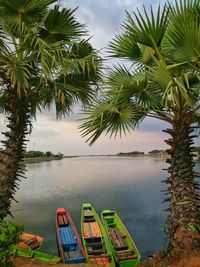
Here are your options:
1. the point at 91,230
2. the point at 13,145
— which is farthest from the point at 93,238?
the point at 13,145

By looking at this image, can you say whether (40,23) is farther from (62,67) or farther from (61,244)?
(61,244)

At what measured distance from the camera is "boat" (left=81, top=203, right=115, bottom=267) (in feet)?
31.0

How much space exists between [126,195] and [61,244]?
1995cm

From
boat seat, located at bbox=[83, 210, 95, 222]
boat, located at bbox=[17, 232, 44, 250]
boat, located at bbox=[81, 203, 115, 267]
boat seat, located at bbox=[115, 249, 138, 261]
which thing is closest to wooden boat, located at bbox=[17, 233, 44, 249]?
boat, located at bbox=[17, 232, 44, 250]

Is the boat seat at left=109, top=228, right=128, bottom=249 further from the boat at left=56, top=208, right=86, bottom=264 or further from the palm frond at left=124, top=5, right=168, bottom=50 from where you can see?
the palm frond at left=124, top=5, right=168, bottom=50

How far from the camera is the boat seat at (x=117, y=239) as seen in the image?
10.7 metres

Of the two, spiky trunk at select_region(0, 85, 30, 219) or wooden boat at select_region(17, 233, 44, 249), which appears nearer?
spiky trunk at select_region(0, 85, 30, 219)

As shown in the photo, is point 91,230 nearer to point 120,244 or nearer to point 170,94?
point 120,244

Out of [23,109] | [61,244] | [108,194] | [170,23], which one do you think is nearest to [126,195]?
[108,194]

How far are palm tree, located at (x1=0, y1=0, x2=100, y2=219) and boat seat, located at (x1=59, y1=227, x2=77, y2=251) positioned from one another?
4.55m

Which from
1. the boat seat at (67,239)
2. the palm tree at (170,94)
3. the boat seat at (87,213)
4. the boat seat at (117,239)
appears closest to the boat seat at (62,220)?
the boat seat at (67,239)

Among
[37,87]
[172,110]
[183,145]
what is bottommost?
[183,145]

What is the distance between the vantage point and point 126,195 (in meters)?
29.9

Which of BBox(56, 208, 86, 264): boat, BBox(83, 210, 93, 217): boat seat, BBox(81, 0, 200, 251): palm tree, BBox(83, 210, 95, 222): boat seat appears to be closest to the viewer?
BBox(81, 0, 200, 251): palm tree
